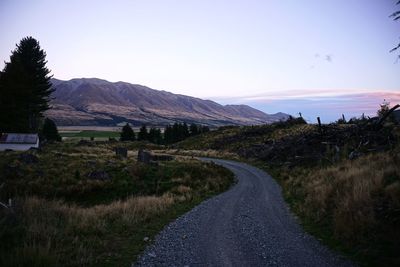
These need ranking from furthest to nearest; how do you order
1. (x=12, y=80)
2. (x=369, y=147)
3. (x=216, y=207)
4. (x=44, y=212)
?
(x=12, y=80) < (x=369, y=147) < (x=216, y=207) < (x=44, y=212)

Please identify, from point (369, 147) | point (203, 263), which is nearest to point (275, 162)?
point (369, 147)

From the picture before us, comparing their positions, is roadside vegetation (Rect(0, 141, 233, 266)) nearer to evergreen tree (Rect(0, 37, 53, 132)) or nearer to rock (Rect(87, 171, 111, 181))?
rock (Rect(87, 171, 111, 181))

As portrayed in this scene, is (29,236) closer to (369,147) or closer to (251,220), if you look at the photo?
(251,220)

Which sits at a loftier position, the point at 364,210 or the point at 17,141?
the point at 364,210

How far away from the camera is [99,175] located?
27594mm

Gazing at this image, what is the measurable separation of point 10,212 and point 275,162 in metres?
29.4

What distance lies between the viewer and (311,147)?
113ft

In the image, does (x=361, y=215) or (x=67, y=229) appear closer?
(x=361, y=215)

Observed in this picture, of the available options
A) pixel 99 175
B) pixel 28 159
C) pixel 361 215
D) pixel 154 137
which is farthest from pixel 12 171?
pixel 154 137

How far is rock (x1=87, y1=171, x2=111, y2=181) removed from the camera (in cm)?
2715

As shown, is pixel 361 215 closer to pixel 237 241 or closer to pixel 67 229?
pixel 237 241

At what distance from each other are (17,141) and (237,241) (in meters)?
43.9

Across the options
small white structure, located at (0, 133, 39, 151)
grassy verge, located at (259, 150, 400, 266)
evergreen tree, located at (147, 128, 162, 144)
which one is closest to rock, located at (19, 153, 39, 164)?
small white structure, located at (0, 133, 39, 151)

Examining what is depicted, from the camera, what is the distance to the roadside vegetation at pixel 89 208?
8.75 metres
